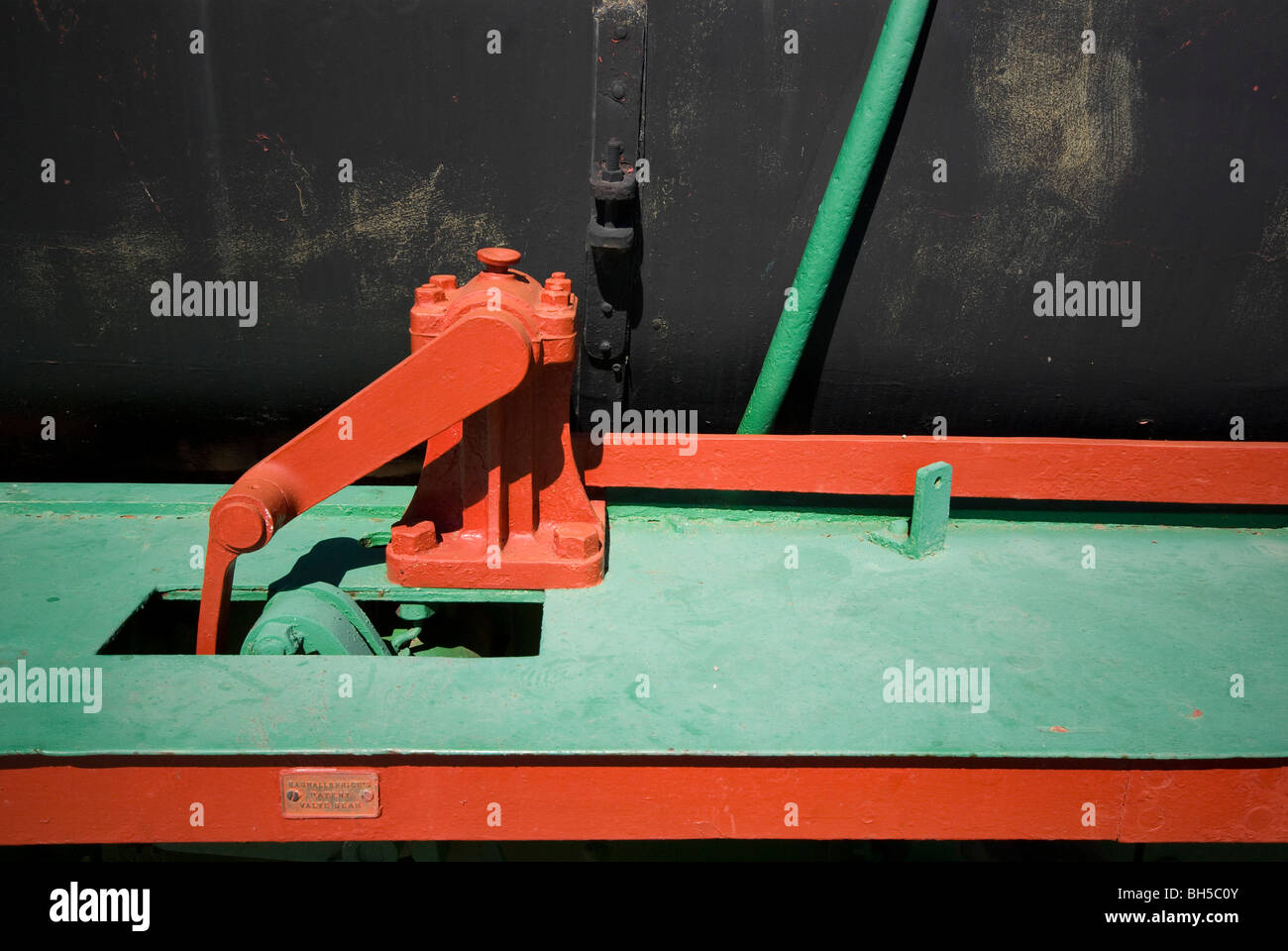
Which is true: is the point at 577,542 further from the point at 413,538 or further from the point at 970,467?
the point at 970,467

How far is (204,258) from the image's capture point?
235 centimetres

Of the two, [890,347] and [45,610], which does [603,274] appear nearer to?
[890,347]

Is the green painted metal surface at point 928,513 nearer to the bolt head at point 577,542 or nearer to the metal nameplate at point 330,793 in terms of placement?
the bolt head at point 577,542

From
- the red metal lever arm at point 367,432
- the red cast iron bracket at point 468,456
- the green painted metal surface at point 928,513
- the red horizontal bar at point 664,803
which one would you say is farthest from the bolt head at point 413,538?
the green painted metal surface at point 928,513

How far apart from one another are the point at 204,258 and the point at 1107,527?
2.10 meters

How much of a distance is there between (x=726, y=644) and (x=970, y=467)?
2.46 feet

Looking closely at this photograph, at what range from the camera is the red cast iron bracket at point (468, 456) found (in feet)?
6.70

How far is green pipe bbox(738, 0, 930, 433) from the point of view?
2.17 m

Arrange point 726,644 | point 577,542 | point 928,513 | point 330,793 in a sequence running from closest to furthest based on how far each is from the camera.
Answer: point 330,793, point 726,644, point 577,542, point 928,513

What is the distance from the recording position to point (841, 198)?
2.26 metres

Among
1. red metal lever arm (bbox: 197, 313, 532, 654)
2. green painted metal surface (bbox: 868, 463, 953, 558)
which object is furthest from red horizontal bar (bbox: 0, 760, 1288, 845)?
green painted metal surface (bbox: 868, 463, 953, 558)

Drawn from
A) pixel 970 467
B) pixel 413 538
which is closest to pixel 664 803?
pixel 413 538

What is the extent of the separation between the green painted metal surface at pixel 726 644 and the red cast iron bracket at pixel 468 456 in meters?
0.09
